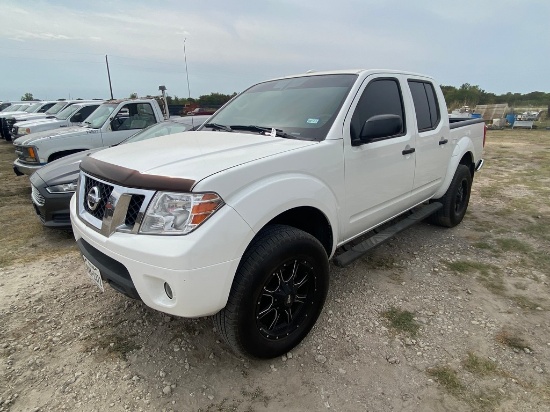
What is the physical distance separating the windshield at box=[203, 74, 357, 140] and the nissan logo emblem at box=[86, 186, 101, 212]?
1.24 meters

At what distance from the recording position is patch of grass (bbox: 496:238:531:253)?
3.97 metres

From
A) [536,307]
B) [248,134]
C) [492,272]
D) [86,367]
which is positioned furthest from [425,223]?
[86,367]

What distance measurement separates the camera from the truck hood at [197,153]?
1.93m

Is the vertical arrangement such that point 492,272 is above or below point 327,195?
below

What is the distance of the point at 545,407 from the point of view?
6.40 ft

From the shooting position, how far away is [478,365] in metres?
2.26

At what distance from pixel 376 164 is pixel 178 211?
173 centimetres

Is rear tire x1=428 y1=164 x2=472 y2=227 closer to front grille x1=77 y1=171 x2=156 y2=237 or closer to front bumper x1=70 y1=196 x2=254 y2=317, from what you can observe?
front bumper x1=70 y1=196 x2=254 y2=317

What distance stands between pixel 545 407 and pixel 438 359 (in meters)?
0.57

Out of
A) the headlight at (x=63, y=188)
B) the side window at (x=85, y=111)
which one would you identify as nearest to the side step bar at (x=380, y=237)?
the headlight at (x=63, y=188)

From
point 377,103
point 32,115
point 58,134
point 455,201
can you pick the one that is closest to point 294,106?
point 377,103

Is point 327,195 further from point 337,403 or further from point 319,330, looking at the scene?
point 337,403

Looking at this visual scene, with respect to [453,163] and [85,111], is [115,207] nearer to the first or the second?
[453,163]

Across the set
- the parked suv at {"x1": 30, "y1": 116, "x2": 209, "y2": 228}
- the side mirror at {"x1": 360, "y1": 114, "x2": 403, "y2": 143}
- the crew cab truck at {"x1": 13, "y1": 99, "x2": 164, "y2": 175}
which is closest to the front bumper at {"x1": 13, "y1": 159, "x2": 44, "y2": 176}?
the crew cab truck at {"x1": 13, "y1": 99, "x2": 164, "y2": 175}
